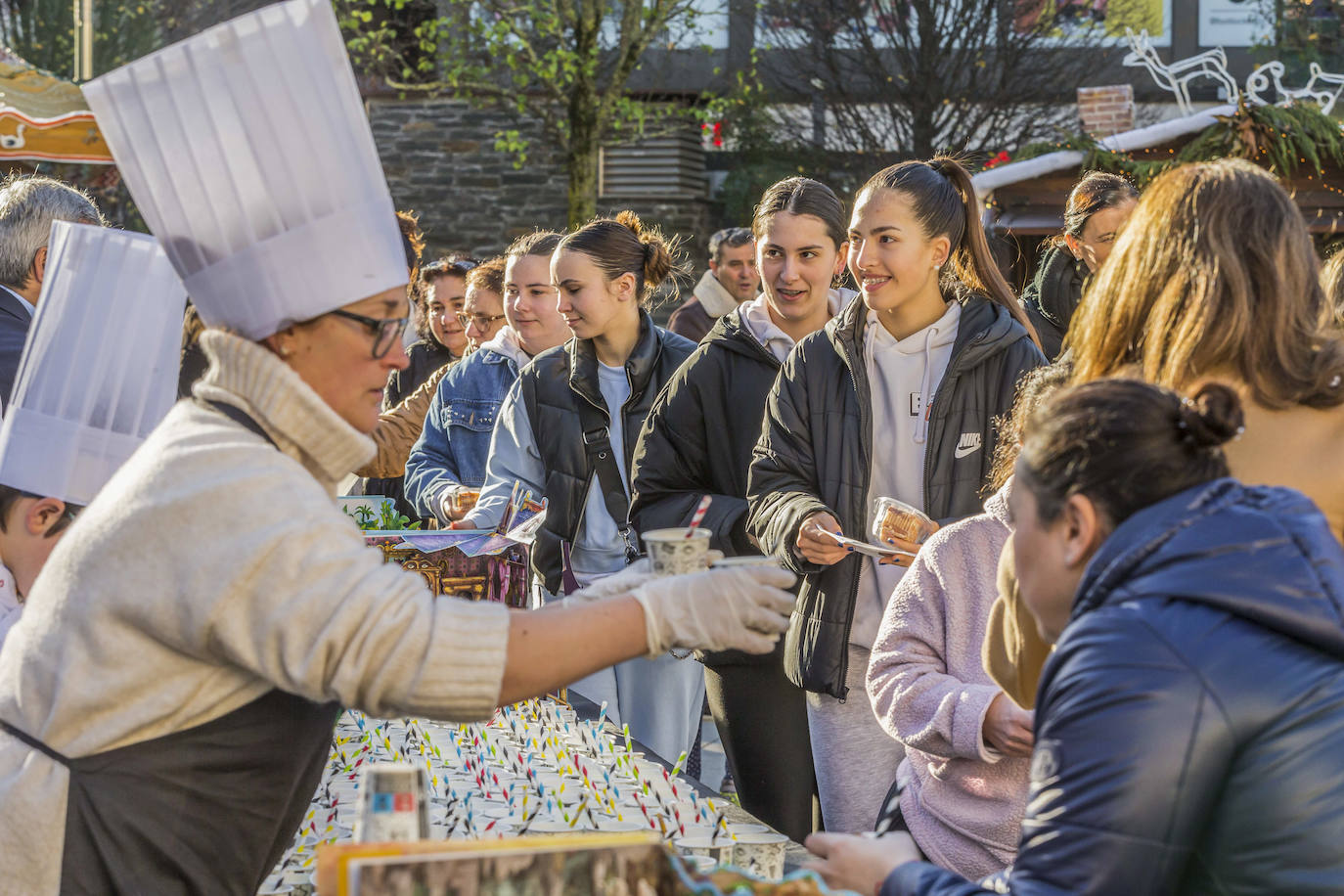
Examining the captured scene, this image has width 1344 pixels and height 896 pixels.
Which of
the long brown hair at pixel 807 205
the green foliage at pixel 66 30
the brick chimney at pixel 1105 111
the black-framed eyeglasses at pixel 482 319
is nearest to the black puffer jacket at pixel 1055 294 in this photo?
the long brown hair at pixel 807 205

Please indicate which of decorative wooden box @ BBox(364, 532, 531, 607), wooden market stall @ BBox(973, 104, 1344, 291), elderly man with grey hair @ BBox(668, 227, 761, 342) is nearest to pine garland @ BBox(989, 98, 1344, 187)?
wooden market stall @ BBox(973, 104, 1344, 291)

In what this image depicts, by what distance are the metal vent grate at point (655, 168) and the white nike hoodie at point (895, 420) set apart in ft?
47.8

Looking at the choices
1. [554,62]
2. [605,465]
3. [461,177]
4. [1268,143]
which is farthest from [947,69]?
[605,465]

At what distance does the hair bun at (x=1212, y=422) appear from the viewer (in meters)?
1.60

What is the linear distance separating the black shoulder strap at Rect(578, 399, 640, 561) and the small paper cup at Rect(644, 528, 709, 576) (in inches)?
98.5

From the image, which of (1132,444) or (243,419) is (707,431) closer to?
(243,419)

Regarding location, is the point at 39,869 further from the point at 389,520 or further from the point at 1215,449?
the point at 389,520

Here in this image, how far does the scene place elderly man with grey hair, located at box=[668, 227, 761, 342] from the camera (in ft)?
27.0

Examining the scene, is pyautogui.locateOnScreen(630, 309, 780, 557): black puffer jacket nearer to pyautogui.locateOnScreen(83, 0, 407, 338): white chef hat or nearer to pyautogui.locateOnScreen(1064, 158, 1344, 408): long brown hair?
pyautogui.locateOnScreen(1064, 158, 1344, 408): long brown hair

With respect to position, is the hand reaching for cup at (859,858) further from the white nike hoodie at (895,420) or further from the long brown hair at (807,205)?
the long brown hair at (807,205)

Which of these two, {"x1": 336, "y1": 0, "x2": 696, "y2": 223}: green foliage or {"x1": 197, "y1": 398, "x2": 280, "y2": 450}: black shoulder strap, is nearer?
{"x1": 197, "y1": 398, "x2": 280, "y2": 450}: black shoulder strap

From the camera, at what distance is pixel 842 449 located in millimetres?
3533

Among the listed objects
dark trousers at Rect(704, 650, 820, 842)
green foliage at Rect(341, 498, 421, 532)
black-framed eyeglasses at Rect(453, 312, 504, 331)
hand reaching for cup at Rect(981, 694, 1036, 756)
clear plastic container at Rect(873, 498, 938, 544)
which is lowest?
dark trousers at Rect(704, 650, 820, 842)

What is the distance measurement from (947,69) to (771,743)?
46.9ft
